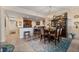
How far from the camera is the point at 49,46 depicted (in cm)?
200

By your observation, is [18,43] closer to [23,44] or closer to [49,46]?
[23,44]

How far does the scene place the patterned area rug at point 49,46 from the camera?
2.00 m

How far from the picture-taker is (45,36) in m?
2.02

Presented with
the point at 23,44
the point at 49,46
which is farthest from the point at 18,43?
the point at 49,46

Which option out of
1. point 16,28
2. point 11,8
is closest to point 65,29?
point 16,28

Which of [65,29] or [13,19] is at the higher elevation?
[13,19]

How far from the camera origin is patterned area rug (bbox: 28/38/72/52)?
200 cm

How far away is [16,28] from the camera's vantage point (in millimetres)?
1953
